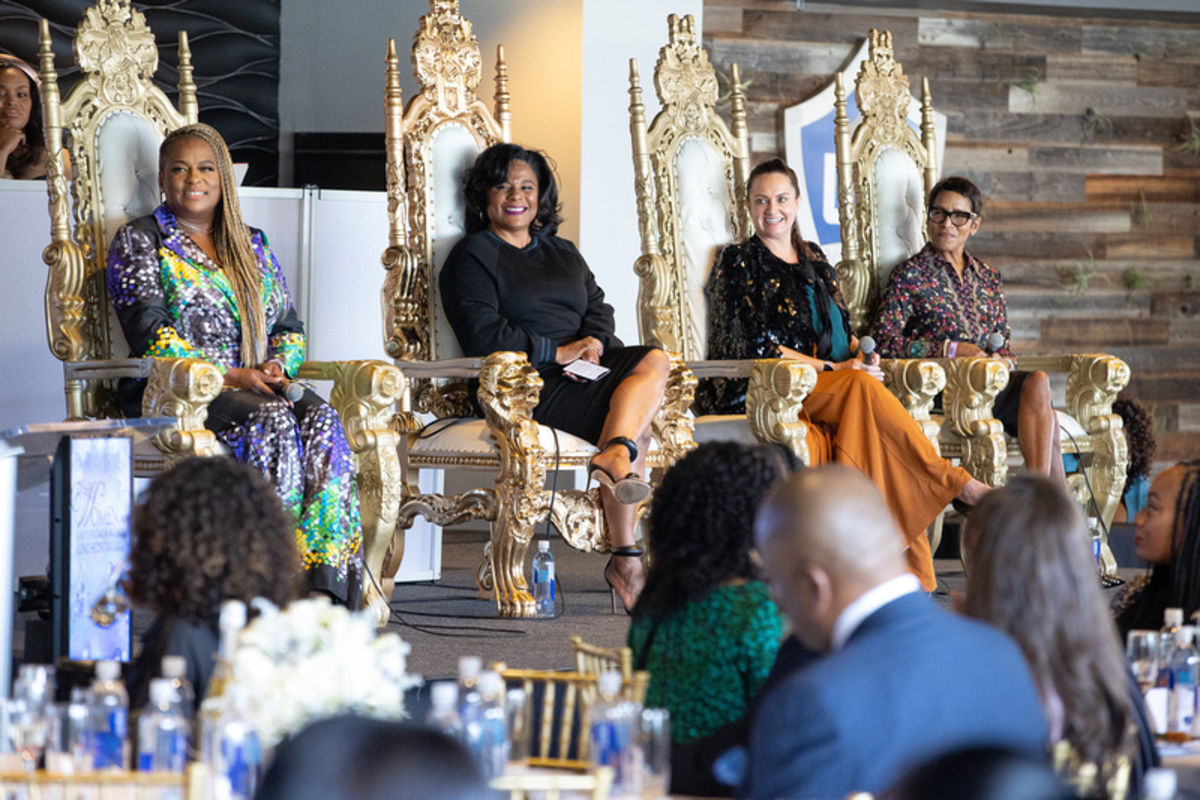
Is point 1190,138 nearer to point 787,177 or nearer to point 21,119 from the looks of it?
point 787,177

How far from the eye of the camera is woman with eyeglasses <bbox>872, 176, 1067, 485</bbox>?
188 inches

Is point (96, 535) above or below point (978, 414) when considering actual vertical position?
below

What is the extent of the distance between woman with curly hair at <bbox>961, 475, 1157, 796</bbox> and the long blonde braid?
8.80 feet

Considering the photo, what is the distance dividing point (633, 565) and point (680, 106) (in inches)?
63.8

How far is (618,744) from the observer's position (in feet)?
5.19

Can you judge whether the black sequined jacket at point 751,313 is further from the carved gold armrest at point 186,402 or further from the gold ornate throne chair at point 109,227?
the carved gold armrest at point 186,402

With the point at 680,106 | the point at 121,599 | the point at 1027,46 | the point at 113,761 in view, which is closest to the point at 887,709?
the point at 113,761

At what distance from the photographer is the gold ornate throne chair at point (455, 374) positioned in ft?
13.3

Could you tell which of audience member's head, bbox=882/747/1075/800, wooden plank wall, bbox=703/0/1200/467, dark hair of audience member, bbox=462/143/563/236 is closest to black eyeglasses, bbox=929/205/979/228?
dark hair of audience member, bbox=462/143/563/236

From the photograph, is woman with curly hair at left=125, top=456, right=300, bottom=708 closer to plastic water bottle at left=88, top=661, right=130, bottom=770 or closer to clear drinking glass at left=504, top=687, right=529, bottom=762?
plastic water bottle at left=88, top=661, right=130, bottom=770

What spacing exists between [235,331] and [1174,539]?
251 centimetres

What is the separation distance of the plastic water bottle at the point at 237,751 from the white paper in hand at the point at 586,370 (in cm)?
274

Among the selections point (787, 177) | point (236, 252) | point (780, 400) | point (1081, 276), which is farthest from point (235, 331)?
point (1081, 276)

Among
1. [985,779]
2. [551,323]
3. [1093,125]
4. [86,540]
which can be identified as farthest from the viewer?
[1093,125]
